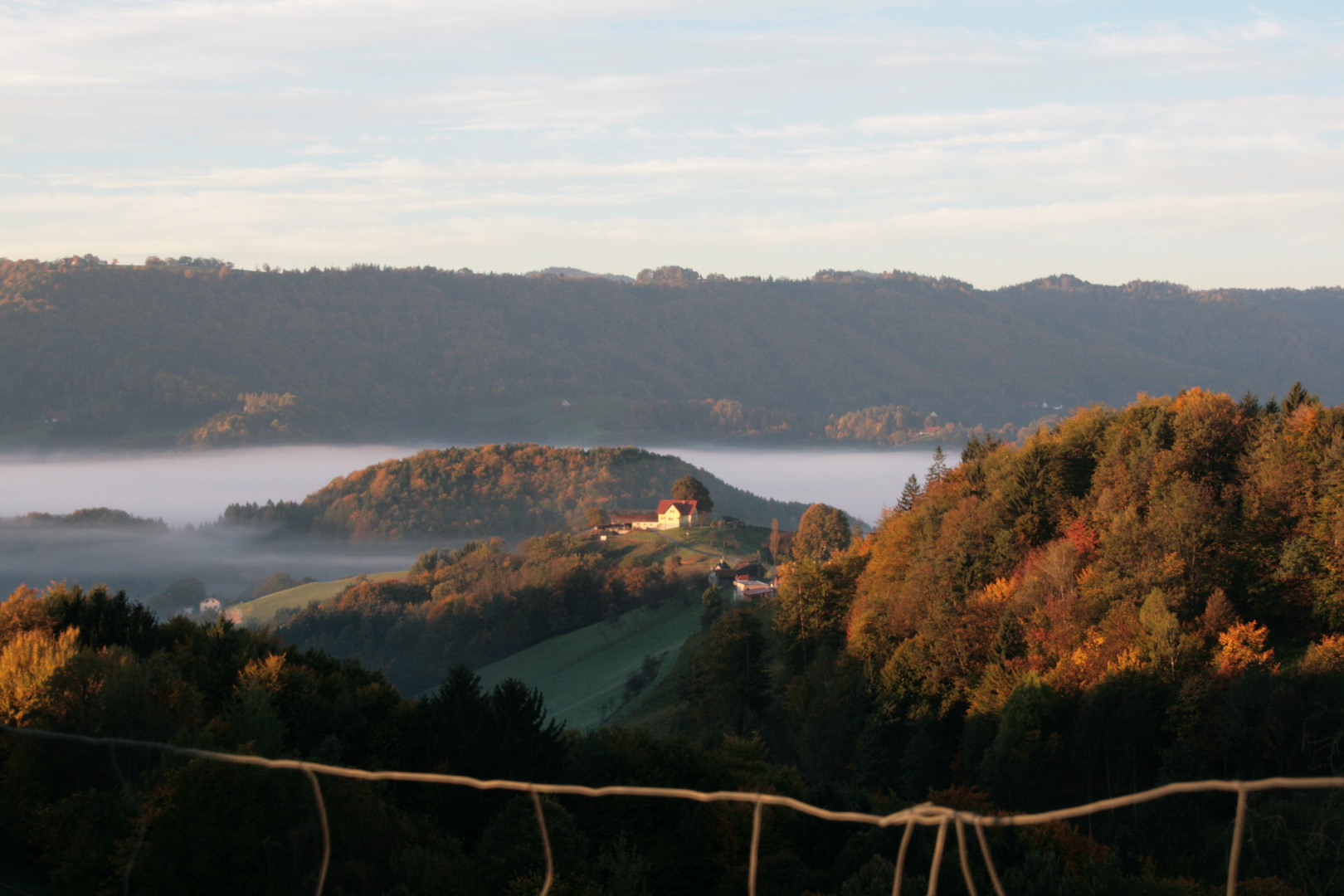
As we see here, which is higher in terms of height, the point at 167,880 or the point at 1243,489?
the point at 1243,489

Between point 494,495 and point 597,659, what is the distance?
348ft

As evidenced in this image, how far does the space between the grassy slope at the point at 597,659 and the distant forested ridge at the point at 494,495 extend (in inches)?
3351

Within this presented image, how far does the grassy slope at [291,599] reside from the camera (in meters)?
122

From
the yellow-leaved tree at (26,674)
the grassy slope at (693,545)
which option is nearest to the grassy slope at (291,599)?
the grassy slope at (693,545)

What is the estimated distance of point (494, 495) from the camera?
189m

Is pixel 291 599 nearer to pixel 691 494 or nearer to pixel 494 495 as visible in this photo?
pixel 691 494

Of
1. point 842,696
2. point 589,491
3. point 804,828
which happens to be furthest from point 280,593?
point 804,828

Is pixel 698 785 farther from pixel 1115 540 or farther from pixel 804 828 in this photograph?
pixel 1115 540

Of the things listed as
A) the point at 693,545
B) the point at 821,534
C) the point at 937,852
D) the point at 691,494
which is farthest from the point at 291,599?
the point at 937,852

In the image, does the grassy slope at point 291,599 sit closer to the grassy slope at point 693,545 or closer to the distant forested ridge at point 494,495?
the grassy slope at point 693,545

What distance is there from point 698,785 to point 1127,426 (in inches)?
1318

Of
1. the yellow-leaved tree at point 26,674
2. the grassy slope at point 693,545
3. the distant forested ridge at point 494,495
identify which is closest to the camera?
the yellow-leaved tree at point 26,674

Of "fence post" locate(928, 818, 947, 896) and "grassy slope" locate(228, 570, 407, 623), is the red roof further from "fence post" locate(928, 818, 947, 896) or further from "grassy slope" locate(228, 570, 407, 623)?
"fence post" locate(928, 818, 947, 896)

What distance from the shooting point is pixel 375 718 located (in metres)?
31.0
